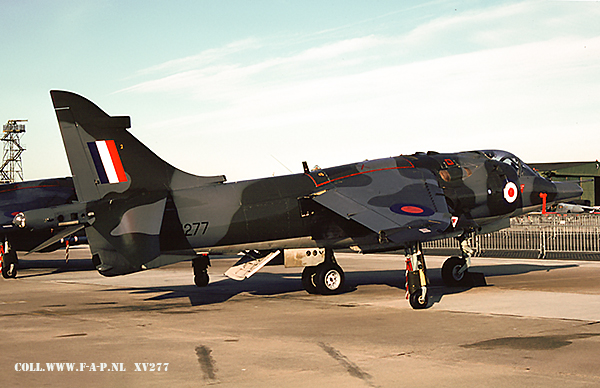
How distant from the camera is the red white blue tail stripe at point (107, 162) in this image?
16.2 metres

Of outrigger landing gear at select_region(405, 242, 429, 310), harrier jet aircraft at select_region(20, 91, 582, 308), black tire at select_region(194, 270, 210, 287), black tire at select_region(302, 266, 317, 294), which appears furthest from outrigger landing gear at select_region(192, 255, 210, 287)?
outrigger landing gear at select_region(405, 242, 429, 310)

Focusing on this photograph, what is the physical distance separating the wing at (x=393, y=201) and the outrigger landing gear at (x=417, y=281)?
0.60 m

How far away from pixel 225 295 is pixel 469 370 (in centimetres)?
1168

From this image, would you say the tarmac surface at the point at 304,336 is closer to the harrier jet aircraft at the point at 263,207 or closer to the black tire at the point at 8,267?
the harrier jet aircraft at the point at 263,207

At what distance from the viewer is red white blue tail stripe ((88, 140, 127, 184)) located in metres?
16.2

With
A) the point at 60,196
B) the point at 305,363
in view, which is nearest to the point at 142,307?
the point at 305,363

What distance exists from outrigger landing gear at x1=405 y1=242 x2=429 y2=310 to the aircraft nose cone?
28.5 ft

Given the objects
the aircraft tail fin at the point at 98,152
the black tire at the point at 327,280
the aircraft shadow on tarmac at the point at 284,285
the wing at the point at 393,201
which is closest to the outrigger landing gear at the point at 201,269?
the aircraft shadow on tarmac at the point at 284,285

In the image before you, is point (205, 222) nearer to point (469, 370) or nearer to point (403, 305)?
point (403, 305)

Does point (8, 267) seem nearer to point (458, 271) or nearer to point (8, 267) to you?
point (8, 267)

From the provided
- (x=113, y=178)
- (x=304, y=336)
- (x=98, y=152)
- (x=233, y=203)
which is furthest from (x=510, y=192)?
(x=98, y=152)

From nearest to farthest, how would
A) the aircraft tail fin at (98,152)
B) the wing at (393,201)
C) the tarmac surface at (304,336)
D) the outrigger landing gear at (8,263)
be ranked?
the tarmac surface at (304,336) → the wing at (393,201) → the aircraft tail fin at (98,152) → the outrigger landing gear at (8,263)

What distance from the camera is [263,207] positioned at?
1712 centimetres

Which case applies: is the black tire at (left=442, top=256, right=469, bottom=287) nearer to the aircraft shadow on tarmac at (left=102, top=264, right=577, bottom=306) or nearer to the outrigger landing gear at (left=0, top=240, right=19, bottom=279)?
the aircraft shadow on tarmac at (left=102, top=264, right=577, bottom=306)
